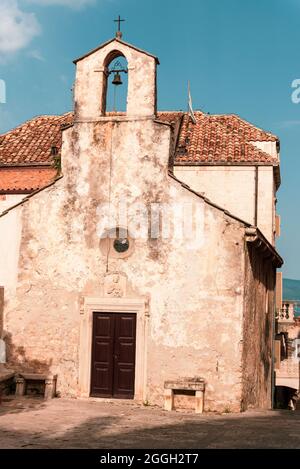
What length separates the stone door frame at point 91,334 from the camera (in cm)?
1431

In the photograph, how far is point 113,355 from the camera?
14.6 metres

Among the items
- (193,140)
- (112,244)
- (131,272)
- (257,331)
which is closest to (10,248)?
A: (112,244)

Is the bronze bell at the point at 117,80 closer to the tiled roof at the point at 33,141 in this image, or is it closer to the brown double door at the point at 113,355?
the brown double door at the point at 113,355

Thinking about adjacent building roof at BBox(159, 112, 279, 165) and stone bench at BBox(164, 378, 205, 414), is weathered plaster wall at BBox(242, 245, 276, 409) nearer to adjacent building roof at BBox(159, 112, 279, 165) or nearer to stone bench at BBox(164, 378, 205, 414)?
stone bench at BBox(164, 378, 205, 414)

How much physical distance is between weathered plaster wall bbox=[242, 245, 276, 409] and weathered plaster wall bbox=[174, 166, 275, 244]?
14.0 ft

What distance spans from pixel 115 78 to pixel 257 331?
723cm

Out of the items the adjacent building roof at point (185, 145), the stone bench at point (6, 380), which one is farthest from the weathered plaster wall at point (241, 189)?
the stone bench at point (6, 380)

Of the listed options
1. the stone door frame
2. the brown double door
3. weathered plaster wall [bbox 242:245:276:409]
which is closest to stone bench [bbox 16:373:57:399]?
the stone door frame

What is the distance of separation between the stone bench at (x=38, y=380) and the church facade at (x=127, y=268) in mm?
226

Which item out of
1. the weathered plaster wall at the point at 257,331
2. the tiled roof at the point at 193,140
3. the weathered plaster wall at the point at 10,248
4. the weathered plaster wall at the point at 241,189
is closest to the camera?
the weathered plaster wall at the point at 257,331

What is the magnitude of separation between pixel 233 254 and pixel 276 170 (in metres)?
11.4

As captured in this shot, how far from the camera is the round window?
583 inches

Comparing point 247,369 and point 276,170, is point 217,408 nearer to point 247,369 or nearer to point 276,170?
point 247,369
